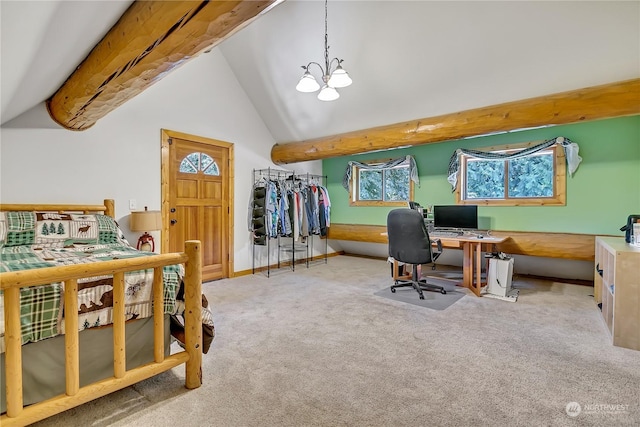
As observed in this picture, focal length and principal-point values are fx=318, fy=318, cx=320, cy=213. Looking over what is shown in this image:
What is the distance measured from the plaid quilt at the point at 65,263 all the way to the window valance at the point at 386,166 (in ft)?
13.5

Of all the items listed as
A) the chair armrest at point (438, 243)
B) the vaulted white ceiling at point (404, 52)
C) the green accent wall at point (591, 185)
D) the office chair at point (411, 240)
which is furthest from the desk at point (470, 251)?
the vaulted white ceiling at point (404, 52)

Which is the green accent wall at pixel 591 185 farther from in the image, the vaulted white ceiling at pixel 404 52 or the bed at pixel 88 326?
the bed at pixel 88 326

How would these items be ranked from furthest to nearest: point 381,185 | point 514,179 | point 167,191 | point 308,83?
point 381,185, point 514,179, point 167,191, point 308,83

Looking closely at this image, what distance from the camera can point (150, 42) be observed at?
1.40 metres

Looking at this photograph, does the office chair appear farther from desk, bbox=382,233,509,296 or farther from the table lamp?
the table lamp

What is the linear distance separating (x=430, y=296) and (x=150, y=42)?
353cm

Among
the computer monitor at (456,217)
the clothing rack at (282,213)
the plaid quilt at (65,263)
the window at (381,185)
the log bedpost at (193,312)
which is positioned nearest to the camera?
the plaid quilt at (65,263)

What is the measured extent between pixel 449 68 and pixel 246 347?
3.47m

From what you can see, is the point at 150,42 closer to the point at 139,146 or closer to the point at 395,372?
the point at 395,372

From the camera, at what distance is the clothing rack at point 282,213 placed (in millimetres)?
4871

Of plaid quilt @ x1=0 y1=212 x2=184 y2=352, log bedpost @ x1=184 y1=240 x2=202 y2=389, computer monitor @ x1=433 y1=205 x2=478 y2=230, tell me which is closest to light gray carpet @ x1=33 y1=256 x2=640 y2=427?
log bedpost @ x1=184 y1=240 x2=202 y2=389

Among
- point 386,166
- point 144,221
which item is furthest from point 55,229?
point 386,166

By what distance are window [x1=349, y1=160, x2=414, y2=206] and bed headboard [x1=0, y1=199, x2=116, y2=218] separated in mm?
4090

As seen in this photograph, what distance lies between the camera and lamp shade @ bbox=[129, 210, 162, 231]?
140 inches
